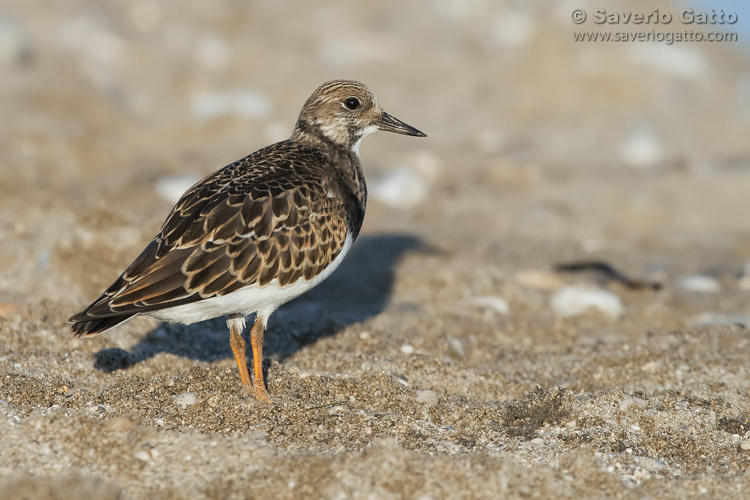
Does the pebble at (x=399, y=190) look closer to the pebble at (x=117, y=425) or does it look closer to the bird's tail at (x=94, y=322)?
the bird's tail at (x=94, y=322)

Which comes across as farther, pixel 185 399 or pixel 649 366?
pixel 649 366

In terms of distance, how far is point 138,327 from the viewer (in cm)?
612

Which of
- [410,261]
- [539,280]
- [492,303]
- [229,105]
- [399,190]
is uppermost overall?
[229,105]

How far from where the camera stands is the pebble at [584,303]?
7.39 metres

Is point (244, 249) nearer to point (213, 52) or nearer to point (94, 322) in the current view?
point (94, 322)

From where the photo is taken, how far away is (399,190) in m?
9.94

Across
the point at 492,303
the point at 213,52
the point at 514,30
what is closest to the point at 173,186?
the point at 213,52

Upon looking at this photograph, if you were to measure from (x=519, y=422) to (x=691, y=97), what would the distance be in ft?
27.0

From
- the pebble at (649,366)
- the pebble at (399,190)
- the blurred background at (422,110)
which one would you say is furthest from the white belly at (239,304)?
the pebble at (399,190)

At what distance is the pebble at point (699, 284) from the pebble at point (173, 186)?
5211mm

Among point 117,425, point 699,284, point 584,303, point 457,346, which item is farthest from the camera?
point 699,284

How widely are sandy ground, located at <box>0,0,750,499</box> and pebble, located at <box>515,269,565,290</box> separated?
4 centimetres

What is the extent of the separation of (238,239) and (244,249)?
72mm

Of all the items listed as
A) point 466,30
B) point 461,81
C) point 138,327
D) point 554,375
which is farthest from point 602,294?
point 466,30
